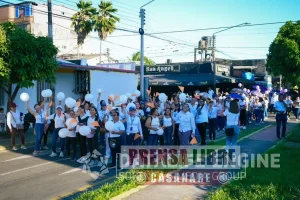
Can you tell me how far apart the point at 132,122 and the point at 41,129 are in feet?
11.9

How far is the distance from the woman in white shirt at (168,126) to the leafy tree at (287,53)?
60.1ft

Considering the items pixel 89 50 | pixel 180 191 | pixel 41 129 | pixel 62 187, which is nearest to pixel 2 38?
pixel 41 129

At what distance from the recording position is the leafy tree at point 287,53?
25.0 metres

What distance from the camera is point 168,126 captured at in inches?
383

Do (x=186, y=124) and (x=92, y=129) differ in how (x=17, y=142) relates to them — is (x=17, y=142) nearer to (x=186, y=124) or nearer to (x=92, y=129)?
(x=92, y=129)

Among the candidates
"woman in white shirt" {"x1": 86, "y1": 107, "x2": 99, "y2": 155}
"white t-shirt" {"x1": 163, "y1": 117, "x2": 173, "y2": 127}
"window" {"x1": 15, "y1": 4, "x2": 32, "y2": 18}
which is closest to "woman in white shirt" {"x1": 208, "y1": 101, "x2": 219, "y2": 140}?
"white t-shirt" {"x1": 163, "y1": 117, "x2": 173, "y2": 127}

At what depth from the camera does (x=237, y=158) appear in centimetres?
860

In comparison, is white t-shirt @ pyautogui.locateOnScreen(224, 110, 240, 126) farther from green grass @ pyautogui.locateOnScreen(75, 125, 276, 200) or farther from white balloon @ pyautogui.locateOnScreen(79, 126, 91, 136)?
white balloon @ pyautogui.locateOnScreen(79, 126, 91, 136)

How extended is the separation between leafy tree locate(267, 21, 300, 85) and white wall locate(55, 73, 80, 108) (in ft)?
53.4

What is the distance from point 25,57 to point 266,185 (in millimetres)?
9355

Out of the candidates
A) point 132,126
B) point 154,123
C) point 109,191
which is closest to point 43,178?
point 109,191

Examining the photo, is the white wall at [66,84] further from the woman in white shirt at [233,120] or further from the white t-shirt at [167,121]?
the woman in white shirt at [233,120]

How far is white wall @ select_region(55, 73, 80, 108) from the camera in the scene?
1866 cm

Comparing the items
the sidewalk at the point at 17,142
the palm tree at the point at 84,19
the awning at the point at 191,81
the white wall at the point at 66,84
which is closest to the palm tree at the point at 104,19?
the palm tree at the point at 84,19
